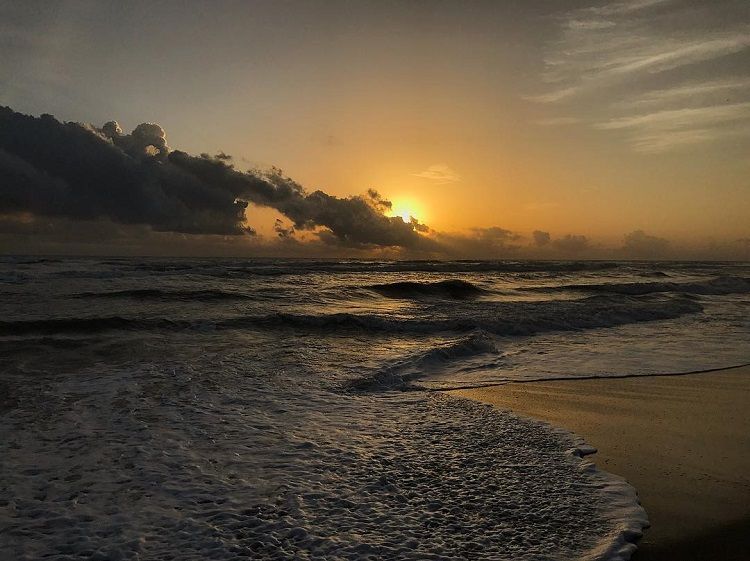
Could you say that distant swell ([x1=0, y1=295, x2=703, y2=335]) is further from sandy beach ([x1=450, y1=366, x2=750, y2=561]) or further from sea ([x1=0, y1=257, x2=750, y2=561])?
sandy beach ([x1=450, y1=366, x2=750, y2=561])

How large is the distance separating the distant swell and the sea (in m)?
0.20

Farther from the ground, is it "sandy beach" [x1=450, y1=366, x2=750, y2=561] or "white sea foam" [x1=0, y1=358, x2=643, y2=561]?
"sandy beach" [x1=450, y1=366, x2=750, y2=561]

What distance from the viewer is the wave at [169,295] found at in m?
23.1

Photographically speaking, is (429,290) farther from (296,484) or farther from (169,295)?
(296,484)

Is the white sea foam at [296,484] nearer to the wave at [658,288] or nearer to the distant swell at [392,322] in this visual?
the distant swell at [392,322]

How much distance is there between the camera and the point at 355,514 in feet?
15.3

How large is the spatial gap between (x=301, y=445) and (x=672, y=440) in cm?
477

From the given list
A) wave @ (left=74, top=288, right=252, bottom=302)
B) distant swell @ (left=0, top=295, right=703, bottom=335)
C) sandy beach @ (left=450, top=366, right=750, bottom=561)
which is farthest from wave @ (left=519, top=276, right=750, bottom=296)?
sandy beach @ (left=450, top=366, right=750, bottom=561)

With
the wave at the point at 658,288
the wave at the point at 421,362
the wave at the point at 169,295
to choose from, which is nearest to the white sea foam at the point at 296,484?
the wave at the point at 421,362

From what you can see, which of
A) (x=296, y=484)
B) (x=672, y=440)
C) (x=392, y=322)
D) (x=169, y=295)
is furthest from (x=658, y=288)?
(x=296, y=484)

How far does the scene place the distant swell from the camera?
1553cm

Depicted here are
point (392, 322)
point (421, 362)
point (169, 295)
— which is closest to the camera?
point (421, 362)

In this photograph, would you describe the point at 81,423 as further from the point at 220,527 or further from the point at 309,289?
the point at 309,289

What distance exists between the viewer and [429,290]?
105ft
